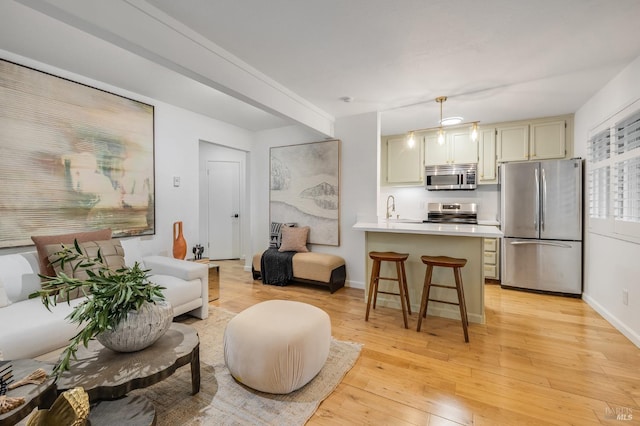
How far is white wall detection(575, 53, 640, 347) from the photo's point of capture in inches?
98.4

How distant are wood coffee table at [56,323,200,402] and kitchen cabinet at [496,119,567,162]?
4879 millimetres

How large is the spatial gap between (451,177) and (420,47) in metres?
2.96

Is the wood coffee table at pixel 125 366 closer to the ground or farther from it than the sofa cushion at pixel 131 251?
closer to the ground

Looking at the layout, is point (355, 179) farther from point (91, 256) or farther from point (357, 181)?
point (91, 256)

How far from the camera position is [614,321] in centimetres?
280

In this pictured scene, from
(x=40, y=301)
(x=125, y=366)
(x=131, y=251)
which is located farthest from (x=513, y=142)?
(x=40, y=301)

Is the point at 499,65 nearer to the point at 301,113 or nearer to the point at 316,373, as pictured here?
the point at 301,113

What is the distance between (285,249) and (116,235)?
2.17m

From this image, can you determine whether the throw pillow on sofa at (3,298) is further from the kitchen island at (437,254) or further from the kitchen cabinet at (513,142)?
the kitchen cabinet at (513,142)

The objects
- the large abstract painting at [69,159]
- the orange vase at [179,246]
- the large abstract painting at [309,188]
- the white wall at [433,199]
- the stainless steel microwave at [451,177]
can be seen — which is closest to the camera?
the large abstract painting at [69,159]

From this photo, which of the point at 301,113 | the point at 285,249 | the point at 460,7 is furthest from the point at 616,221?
the point at 285,249

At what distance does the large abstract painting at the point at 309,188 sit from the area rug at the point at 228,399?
2.37 m

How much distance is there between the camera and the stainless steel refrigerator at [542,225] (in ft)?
12.0

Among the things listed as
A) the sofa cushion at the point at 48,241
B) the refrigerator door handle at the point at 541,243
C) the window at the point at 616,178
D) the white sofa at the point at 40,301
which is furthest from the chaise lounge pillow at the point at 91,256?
the refrigerator door handle at the point at 541,243
